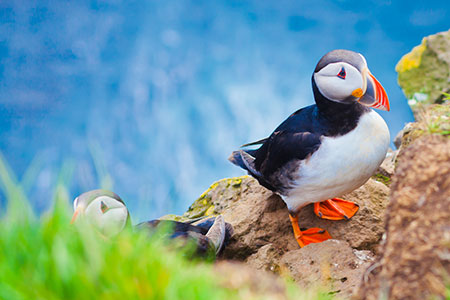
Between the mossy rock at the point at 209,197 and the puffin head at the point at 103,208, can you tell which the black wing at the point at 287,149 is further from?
the puffin head at the point at 103,208

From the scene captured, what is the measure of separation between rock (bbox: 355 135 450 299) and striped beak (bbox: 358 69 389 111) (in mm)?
1470

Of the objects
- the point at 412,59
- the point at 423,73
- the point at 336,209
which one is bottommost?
the point at 336,209

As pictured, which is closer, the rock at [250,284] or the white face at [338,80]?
the rock at [250,284]

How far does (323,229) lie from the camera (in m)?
4.70

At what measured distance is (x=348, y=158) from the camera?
4.04 metres

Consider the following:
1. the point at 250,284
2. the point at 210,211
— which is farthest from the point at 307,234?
the point at 250,284

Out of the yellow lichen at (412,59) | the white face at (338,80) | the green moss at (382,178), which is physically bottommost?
the green moss at (382,178)

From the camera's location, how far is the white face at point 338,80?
3.89 m

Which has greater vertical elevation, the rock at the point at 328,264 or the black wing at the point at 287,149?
the black wing at the point at 287,149

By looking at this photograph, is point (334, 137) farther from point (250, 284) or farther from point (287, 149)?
point (250, 284)

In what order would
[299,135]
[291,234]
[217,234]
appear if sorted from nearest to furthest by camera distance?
1. [299,135]
2. [217,234]
3. [291,234]

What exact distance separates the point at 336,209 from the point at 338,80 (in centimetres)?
137

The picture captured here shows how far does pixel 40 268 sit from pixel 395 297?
4.45 feet

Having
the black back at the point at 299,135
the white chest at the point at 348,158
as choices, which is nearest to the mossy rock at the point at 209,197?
the black back at the point at 299,135
